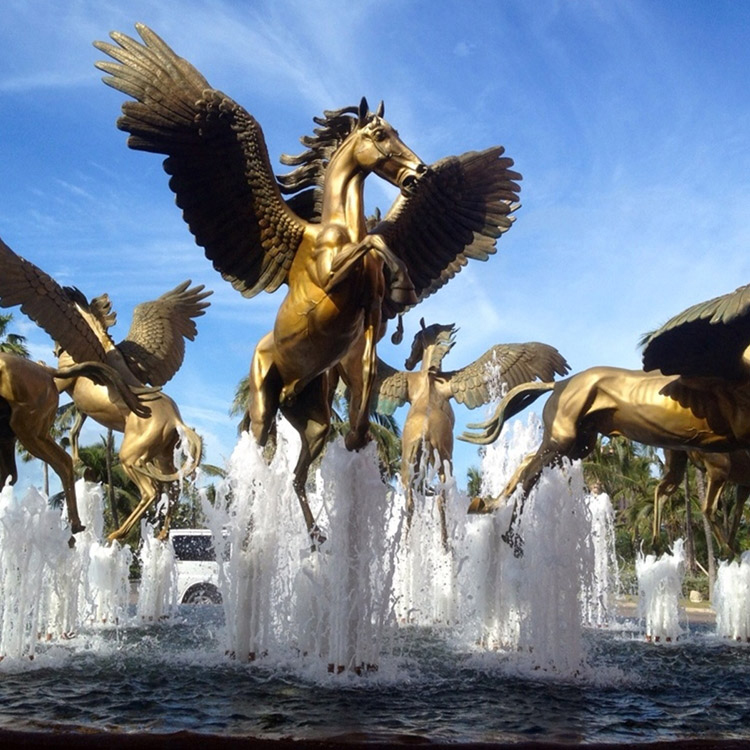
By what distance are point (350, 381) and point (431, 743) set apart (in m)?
4.01

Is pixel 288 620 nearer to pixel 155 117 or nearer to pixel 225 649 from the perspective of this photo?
pixel 225 649

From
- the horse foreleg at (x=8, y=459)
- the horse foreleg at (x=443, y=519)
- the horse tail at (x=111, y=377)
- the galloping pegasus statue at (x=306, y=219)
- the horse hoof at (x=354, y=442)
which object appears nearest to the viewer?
the horse hoof at (x=354, y=442)

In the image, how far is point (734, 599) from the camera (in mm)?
8898

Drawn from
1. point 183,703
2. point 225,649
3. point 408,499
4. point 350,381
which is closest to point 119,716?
point 183,703

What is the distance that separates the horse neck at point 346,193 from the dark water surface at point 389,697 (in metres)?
2.94

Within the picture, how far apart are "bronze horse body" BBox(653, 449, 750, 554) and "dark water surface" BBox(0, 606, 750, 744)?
93.4 inches

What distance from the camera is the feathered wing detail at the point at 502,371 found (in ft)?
38.3

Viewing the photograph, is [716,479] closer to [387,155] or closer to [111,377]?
[387,155]

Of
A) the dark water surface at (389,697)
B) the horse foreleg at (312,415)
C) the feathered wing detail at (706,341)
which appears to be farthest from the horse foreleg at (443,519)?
the horse foreleg at (312,415)

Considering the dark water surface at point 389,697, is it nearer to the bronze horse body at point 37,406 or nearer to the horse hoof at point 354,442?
the horse hoof at point 354,442

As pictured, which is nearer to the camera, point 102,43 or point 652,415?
point 102,43

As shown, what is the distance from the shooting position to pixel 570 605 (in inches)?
239

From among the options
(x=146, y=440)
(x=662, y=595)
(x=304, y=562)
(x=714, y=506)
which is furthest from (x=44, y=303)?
(x=714, y=506)

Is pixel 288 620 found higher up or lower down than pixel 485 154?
lower down
